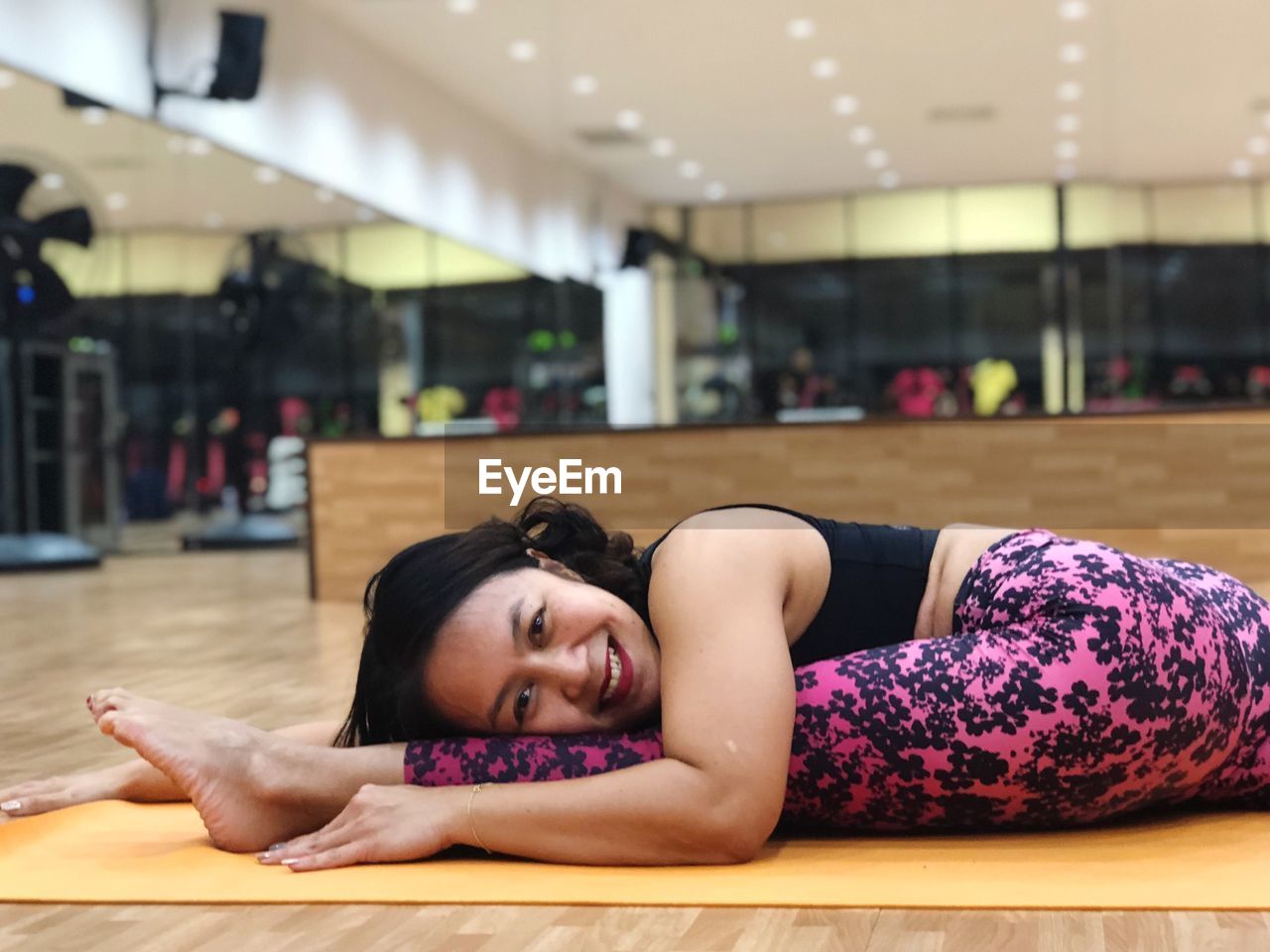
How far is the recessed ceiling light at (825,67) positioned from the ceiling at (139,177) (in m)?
3.26

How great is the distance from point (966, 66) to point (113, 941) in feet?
32.9

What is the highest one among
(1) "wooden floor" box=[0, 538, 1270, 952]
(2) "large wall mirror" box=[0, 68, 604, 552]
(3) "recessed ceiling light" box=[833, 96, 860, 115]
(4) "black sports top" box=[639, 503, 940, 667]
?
(3) "recessed ceiling light" box=[833, 96, 860, 115]

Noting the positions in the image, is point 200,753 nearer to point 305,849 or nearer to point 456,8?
point 305,849

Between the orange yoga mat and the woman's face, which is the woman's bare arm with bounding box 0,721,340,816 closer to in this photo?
the orange yoga mat

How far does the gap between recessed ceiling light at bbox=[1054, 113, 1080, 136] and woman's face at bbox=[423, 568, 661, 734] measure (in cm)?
1062

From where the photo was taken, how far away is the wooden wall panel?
5168 millimetres

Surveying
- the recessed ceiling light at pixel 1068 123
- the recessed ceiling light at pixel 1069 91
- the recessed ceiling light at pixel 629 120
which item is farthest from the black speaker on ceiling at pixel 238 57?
the recessed ceiling light at pixel 1068 123

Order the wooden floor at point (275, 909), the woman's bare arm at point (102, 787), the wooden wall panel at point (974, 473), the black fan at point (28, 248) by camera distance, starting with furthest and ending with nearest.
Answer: the black fan at point (28, 248) < the wooden wall panel at point (974, 473) < the woman's bare arm at point (102, 787) < the wooden floor at point (275, 909)

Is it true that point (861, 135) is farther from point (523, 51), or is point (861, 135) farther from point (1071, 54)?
point (523, 51)

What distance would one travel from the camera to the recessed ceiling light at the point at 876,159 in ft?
40.3

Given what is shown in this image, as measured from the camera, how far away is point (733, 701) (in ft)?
5.16

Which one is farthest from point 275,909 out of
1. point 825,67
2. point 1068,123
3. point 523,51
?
point 1068,123

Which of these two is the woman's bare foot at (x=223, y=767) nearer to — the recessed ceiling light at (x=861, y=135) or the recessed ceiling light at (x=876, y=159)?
the recessed ceiling light at (x=861, y=135)

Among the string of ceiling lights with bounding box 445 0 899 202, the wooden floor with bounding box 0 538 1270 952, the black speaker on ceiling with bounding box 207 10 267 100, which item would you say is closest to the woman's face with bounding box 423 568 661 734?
the wooden floor with bounding box 0 538 1270 952
